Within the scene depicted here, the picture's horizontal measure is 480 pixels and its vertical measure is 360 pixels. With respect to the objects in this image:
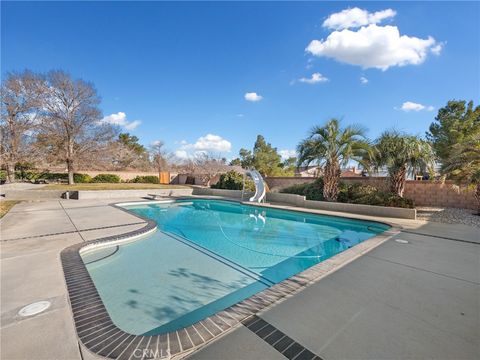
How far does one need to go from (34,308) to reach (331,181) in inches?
439

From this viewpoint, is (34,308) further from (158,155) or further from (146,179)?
(158,155)

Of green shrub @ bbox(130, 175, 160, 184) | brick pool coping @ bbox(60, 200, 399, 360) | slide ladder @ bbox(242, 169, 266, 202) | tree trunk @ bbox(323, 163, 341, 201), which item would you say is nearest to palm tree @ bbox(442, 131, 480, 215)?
tree trunk @ bbox(323, 163, 341, 201)

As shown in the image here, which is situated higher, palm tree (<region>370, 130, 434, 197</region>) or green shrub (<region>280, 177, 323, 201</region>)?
palm tree (<region>370, 130, 434, 197</region>)

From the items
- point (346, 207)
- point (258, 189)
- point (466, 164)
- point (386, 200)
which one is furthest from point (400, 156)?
point (258, 189)

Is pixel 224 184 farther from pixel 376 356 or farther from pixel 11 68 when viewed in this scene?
pixel 11 68

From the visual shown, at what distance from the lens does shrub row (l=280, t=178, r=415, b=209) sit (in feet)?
29.9

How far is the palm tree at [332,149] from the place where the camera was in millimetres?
10227

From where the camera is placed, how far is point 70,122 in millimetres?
19609

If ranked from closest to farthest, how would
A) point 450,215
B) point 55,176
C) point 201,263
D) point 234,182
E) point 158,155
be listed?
point 201,263, point 450,215, point 234,182, point 55,176, point 158,155

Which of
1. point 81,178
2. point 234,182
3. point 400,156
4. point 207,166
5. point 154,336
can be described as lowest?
point 154,336

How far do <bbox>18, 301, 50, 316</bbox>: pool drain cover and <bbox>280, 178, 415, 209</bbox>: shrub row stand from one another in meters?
10.9

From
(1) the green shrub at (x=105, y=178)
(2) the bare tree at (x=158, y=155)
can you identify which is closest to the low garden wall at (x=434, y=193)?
(1) the green shrub at (x=105, y=178)

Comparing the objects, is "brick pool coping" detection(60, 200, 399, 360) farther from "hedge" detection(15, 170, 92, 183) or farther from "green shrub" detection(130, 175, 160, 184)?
"green shrub" detection(130, 175, 160, 184)

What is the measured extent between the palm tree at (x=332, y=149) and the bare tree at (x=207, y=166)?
45.2ft
